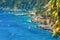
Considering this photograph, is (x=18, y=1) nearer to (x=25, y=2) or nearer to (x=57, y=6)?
(x=25, y=2)

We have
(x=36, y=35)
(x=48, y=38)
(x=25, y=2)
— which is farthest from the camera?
(x=25, y=2)

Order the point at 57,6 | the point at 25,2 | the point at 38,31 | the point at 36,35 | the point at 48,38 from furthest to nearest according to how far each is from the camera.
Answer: the point at 25,2 < the point at 38,31 < the point at 36,35 < the point at 48,38 < the point at 57,6

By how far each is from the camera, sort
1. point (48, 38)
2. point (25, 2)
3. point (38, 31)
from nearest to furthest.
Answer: point (48, 38)
point (38, 31)
point (25, 2)

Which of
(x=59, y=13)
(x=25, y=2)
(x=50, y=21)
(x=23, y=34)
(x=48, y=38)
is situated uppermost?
(x=25, y=2)

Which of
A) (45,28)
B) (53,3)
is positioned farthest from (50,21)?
(53,3)

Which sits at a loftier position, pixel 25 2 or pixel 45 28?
pixel 25 2

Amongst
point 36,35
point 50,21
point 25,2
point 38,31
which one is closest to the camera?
point 36,35

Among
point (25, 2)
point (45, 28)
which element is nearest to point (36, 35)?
point (45, 28)

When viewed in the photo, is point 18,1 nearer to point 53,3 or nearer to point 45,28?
point 45,28

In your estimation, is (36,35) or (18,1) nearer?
(36,35)
